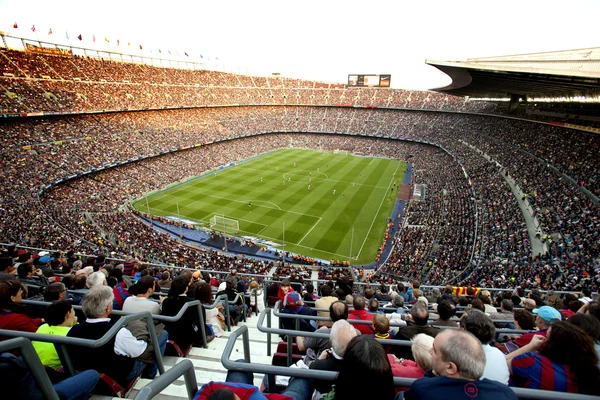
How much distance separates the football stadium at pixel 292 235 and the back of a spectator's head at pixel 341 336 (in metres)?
0.02

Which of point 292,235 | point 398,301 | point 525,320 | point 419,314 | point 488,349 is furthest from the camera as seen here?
point 292,235

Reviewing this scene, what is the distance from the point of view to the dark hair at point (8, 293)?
4029 millimetres

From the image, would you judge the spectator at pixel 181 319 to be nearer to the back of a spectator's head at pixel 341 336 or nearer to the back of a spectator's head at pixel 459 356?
the back of a spectator's head at pixel 341 336

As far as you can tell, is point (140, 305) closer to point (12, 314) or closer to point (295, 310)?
point (12, 314)

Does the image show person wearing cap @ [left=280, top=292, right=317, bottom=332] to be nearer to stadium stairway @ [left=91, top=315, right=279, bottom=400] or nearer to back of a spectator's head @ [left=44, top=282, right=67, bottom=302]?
stadium stairway @ [left=91, top=315, right=279, bottom=400]

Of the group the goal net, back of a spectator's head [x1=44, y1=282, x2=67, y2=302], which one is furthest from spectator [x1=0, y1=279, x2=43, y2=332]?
the goal net

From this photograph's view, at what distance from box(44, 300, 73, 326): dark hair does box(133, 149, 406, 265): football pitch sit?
2446 centimetres

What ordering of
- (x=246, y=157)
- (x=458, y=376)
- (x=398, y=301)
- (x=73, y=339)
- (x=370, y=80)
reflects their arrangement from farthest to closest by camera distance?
(x=370, y=80), (x=246, y=157), (x=398, y=301), (x=73, y=339), (x=458, y=376)

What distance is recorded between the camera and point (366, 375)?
2.16 meters

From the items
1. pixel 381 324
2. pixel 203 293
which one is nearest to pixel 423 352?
pixel 381 324

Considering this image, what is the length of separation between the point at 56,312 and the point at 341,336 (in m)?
3.51

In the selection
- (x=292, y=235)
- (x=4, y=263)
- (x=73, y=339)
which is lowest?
(x=292, y=235)

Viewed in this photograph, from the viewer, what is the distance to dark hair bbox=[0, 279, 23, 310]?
403cm

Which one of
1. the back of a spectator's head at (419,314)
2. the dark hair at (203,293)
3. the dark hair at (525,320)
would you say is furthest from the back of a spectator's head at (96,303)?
the dark hair at (525,320)
